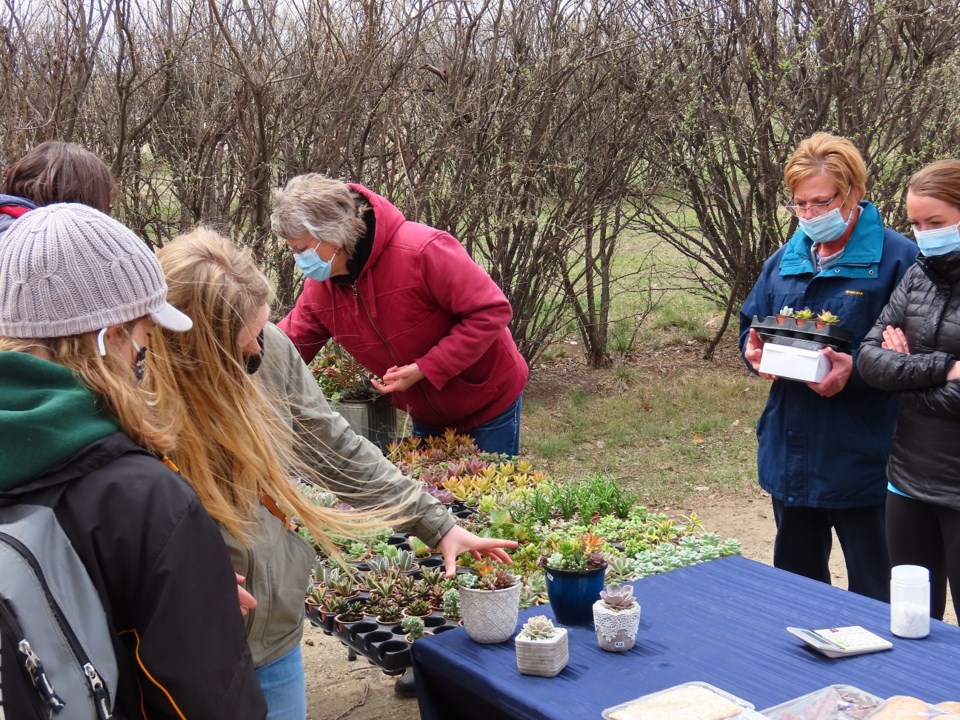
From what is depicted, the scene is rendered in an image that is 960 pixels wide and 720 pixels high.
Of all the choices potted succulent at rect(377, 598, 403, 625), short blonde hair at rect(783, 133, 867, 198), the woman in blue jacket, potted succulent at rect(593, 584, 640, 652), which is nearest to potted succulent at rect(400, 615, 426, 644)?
potted succulent at rect(377, 598, 403, 625)

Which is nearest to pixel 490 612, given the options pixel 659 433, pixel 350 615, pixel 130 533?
pixel 350 615

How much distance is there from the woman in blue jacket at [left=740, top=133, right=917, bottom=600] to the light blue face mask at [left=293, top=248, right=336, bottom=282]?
1555 millimetres

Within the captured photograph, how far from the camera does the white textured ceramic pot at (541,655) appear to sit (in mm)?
2025

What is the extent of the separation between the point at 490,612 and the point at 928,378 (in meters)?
1.61

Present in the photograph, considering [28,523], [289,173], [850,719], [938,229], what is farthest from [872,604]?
[289,173]

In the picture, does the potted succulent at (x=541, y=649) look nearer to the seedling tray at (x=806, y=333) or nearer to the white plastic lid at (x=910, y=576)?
the white plastic lid at (x=910, y=576)

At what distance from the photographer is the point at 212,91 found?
577 cm

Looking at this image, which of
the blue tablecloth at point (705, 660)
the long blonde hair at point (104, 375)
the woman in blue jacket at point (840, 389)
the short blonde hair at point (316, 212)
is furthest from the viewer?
the short blonde hair at point (316, 212)

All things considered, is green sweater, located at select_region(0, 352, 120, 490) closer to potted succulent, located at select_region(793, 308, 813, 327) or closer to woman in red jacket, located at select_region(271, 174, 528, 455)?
woman in red jacket, located at select_region(271, 174, 528, 455)

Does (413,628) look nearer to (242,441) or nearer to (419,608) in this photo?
(419,608)

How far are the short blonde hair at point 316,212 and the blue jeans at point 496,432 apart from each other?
1.00 metres

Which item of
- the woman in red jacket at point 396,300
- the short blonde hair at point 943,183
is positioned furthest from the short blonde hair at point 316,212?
the short blonde hair at point 943,183

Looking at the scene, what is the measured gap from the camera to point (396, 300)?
373 centimetres

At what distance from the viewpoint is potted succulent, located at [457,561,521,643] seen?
2.17 metres
